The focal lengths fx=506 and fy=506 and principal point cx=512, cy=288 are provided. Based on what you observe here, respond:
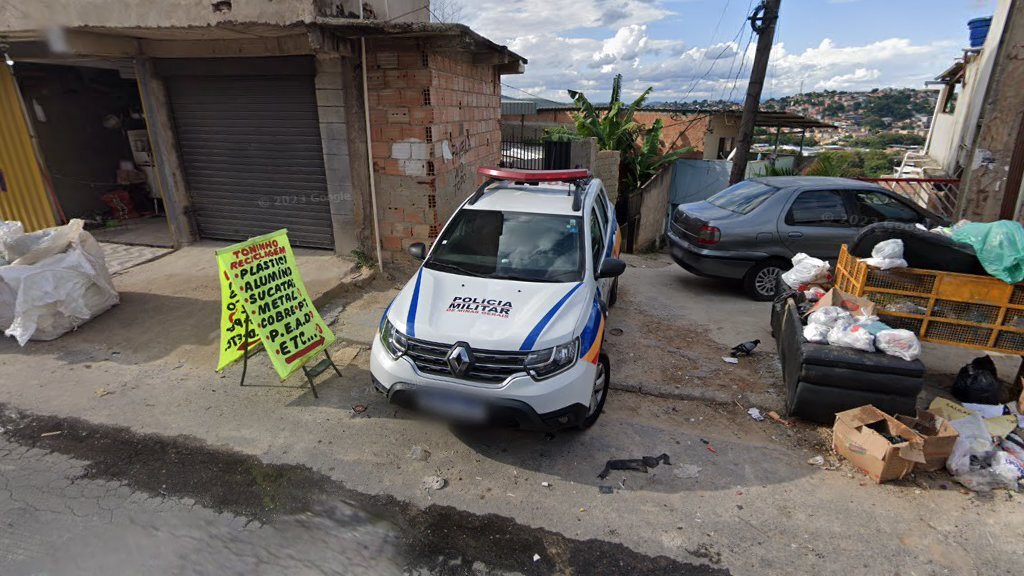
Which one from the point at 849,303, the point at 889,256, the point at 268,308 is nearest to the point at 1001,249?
the point at 889,256

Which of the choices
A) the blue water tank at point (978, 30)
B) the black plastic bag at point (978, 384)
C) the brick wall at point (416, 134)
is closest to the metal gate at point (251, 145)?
the brick wall at point (416, 134)

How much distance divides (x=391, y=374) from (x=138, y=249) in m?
7.29

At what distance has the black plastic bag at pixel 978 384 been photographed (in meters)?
4.51

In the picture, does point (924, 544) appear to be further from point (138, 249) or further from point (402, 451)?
point (138, 249)

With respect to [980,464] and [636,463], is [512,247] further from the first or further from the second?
[980,464]

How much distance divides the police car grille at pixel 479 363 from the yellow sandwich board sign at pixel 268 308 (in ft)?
5.36

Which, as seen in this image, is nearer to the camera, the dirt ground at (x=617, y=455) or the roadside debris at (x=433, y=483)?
the dirt ground at (x=617, y=455)

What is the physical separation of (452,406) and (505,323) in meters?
0.71

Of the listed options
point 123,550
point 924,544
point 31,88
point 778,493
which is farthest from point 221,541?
point 31,88

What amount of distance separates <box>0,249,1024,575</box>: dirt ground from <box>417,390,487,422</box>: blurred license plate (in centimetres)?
48

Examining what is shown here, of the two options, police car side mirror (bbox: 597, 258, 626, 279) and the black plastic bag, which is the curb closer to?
police car side mirror (bbox: 597, 258, 626, 279)

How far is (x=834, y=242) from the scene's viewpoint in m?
7.03

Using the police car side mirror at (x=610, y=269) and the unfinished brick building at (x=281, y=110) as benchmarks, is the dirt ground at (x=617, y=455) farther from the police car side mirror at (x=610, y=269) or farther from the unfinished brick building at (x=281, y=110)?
the unfinished brick building at (x=281, y=110)

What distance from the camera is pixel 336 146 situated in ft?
24.3
